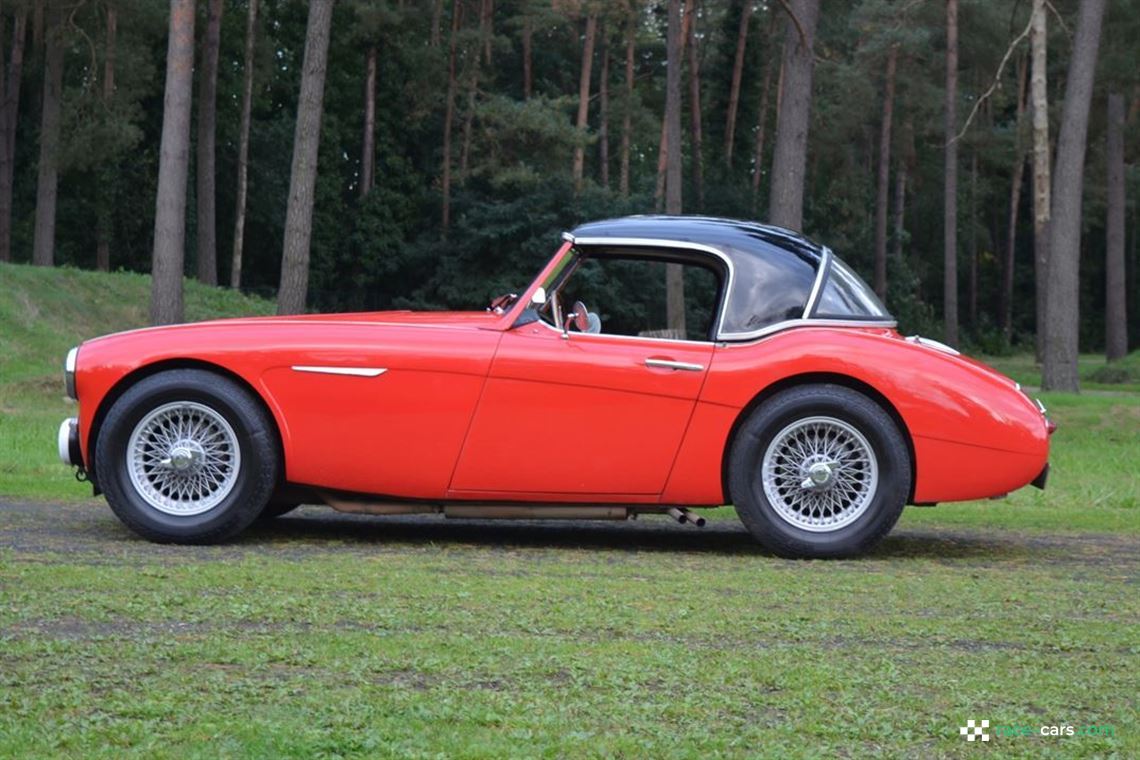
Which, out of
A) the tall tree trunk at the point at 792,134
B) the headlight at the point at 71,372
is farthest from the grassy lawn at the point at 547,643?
the tall tree trunk at the point at 792,134

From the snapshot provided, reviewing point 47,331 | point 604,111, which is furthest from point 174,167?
point 604,111

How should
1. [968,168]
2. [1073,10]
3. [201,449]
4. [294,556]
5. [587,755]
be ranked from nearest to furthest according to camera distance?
1. [587,755]
2. [294,556]
3. [201,449]
4. [1073,10]
5. [968,168]

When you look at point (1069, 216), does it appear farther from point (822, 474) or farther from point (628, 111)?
point (628, 111)

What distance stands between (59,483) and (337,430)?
13.2ft

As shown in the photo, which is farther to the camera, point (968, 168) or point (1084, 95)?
point (968, 168)

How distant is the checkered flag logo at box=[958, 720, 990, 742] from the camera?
13.0 feet

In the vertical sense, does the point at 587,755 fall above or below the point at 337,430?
below

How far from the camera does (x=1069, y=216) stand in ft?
84.1

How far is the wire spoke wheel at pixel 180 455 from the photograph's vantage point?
7.70 metres

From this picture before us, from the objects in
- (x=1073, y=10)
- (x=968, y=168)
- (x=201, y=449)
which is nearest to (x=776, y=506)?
(x=201, y=449)

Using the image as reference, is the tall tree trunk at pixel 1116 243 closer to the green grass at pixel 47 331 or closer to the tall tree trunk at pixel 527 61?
the tall tree trunk at pixel 527 61

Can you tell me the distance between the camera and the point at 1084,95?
25891 mm

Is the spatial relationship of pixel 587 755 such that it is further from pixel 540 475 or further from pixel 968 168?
pixel 968 168

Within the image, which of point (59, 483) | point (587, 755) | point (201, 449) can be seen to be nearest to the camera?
point (587, 755)
